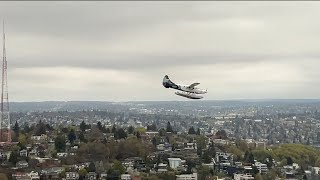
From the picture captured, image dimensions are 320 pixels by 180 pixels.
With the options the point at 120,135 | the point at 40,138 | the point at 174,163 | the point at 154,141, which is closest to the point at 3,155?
the point at 40,138

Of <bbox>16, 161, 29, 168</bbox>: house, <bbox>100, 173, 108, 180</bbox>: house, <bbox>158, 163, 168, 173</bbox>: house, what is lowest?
<bbox>100, 173, 108, 180</bbox>: house

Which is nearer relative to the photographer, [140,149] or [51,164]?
[51,164]

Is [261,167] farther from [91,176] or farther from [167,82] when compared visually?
[167,82]

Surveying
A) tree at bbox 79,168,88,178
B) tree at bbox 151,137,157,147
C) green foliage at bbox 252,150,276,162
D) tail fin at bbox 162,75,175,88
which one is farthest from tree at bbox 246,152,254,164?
tail fin at bbox 162,75,175,88

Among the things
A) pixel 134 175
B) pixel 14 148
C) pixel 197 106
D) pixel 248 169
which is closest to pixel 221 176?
pixel 248 169

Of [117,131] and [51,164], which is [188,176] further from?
[117,131]

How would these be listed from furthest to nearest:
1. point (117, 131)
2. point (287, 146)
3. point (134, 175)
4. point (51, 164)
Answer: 1. point (287, 146)
2. point (117, 131)
3. point (51, 164)
4. point (134, 175)

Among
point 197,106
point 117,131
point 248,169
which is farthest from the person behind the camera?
point 197,106

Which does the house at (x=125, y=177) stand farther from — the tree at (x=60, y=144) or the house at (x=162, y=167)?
the tree at (x=60, y=144)

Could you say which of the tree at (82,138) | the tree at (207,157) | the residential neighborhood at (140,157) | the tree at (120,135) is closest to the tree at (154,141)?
the residential neighborhood at (140,157)

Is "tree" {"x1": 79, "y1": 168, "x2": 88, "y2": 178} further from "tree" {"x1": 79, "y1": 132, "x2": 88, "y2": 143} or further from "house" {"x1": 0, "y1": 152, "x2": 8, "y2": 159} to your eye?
"tree" {"x1": 79, "y1": 132, "x2": 88, "y2": 143}
